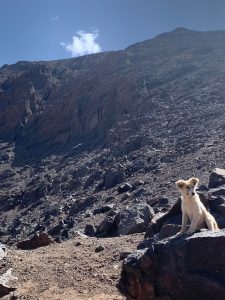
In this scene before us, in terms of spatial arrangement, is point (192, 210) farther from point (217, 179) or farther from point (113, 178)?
point (113, 178)

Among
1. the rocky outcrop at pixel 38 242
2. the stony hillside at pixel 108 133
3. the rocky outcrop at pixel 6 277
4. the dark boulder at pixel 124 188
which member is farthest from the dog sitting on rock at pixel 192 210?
the dark boulder at pixel 124 188

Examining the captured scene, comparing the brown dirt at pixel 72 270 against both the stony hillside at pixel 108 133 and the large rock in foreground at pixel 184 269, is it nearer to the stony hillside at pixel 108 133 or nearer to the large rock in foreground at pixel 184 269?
the large rock in foreground at pixel 184 269

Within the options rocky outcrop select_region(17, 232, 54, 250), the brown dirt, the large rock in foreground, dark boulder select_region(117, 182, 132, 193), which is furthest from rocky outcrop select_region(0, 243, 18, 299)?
dark boulder select_region(117, 182, 132, 193)

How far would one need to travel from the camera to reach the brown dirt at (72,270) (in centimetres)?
1272

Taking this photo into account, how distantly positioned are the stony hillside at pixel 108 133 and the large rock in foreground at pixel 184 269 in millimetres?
8078

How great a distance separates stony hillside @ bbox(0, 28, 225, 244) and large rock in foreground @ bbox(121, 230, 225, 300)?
26.5ft

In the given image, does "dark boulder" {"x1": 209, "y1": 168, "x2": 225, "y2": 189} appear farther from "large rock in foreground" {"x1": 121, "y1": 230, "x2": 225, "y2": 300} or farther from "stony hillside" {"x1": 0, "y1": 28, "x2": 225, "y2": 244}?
"large rock in foreground" {"x1": 121, "y1": 230, "x2": 225, "y2": 300}

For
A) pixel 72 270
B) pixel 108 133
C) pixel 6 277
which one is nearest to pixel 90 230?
pixel 72 270

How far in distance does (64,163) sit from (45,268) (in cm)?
3822

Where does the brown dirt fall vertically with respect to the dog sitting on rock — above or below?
below

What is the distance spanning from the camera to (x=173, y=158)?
3641 cm

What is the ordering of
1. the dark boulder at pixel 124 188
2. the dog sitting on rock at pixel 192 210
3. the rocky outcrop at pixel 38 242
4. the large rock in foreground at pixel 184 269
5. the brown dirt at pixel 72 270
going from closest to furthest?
1. the large rock in foreground at pixel 184 269
2. the dog sitting on rock at pixel 192 210
3. the brown dirt at pixel 72 270
4. the rocky outcrop at pixel 38 242
5. the dark boulder at pixel 124 188

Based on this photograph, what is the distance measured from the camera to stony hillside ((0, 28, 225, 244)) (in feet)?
104

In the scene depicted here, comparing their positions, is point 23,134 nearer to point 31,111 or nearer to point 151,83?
point 31,111
